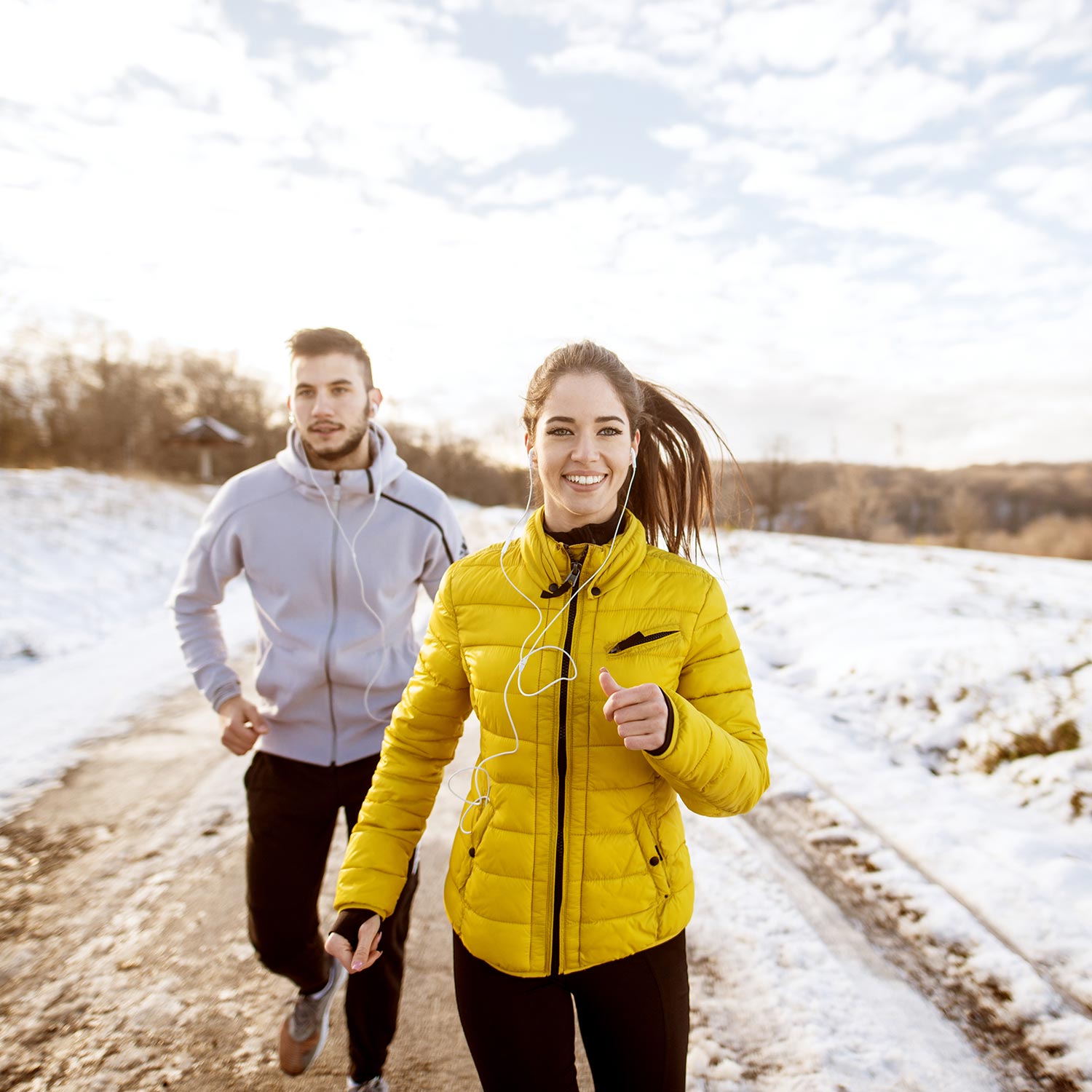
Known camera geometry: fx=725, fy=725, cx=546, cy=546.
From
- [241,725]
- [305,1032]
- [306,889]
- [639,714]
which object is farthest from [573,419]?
[305,1032]

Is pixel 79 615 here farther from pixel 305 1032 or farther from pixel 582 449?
pixel 582 449

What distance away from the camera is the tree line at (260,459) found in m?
26.2

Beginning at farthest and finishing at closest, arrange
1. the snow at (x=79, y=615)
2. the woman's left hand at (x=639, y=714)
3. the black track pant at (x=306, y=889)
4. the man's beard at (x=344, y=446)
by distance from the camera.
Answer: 1. the snow at (x=79, y=615)
2. the man's beard at (x=344, y=446)
3. the black track pant at (x=306, y=889)
4. the woman's left hand at (x=639, y=714)

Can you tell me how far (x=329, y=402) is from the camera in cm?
268

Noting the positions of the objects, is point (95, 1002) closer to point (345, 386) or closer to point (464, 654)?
point (464, 654)

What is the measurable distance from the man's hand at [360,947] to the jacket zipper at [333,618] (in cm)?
95

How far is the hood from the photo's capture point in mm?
2740

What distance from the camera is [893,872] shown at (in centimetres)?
367

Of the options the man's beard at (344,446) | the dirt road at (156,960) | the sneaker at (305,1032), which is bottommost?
the dirt road at (156,960)

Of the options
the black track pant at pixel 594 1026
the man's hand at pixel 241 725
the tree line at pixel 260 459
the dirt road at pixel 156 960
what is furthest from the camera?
the tree line at pixel 260 459

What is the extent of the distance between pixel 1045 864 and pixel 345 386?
13.6 feet

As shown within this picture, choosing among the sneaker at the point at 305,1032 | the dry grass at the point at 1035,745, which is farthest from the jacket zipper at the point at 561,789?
the dry grass at the point at 1035,745

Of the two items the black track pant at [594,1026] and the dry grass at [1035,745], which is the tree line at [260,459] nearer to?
the dry grass at [1035,745]

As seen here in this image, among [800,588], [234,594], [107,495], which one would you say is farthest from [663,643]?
[107,495]
